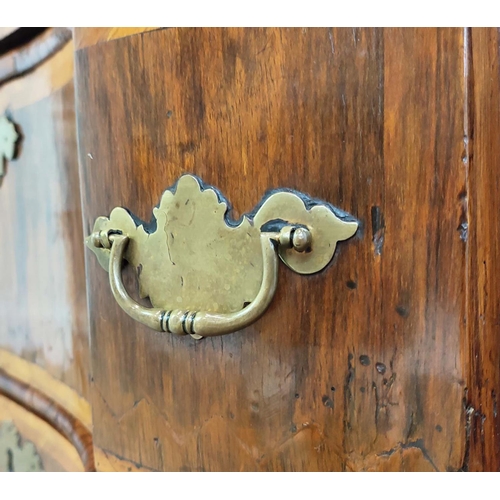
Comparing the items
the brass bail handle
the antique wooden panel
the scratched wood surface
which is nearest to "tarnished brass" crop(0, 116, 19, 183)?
the scratched wood surface

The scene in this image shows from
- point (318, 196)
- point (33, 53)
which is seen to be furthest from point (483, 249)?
point (33, 53)

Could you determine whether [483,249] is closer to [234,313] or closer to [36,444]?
[234,313]

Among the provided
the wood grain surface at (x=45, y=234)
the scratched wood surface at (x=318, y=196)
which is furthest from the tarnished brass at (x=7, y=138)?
the scratched wood surface at (x=318, y=196)

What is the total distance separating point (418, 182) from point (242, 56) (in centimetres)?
14

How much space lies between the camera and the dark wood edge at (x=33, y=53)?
420mm

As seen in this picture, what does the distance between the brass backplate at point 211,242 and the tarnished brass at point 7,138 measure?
178 millimetres

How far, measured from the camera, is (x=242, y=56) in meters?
0.30

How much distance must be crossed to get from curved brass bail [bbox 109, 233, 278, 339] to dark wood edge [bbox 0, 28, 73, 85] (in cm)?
23

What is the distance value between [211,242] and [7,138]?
28 cm

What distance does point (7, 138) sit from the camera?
46 centimetres

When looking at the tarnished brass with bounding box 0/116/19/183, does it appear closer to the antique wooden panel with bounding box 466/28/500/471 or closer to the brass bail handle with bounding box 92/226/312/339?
the brass bail handle with bounding box 92/226/312/339

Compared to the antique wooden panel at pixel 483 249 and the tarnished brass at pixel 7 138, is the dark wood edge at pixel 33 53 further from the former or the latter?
the antique wooden panel at pixel 483 249

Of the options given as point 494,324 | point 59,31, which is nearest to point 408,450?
point 494,324
